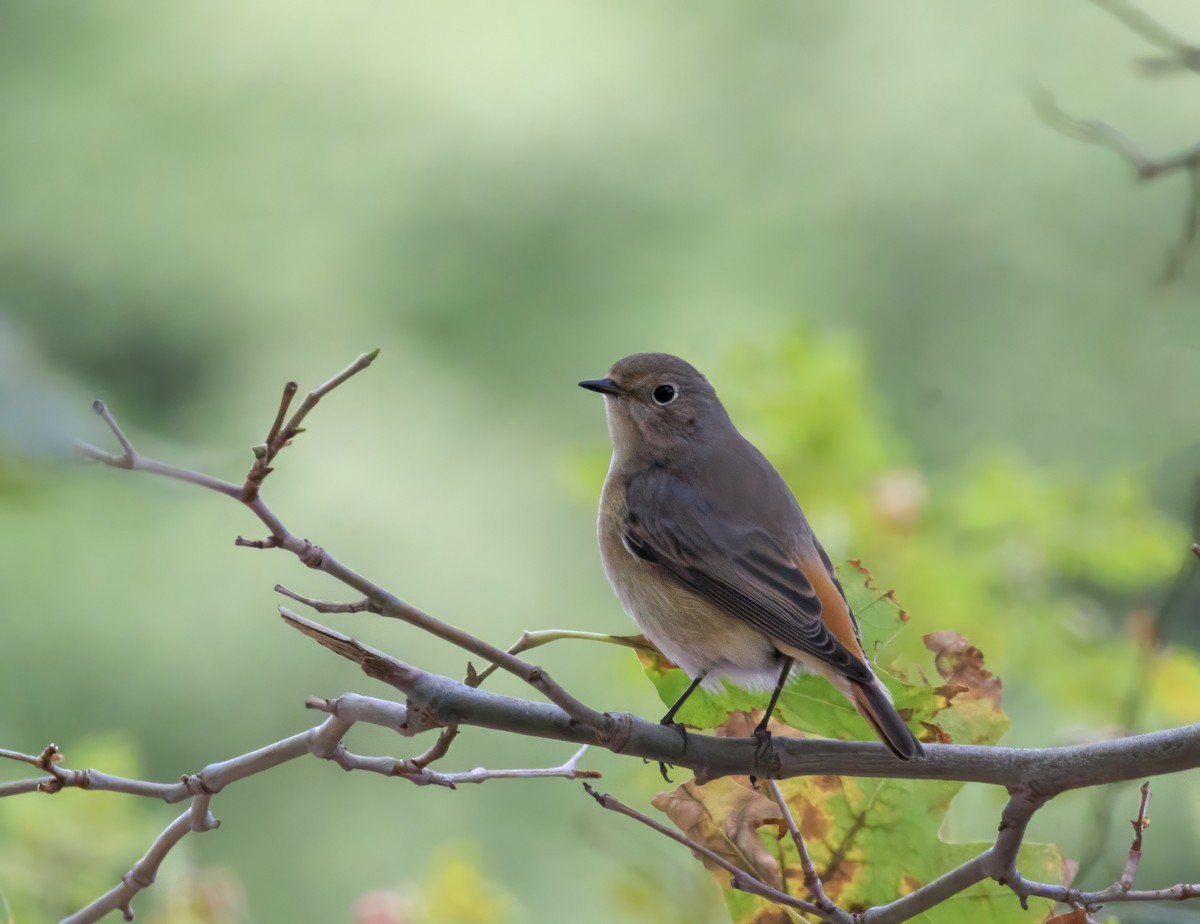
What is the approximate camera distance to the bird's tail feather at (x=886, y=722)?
3.15 ft

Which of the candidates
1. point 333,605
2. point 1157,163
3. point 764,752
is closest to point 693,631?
point 764,752

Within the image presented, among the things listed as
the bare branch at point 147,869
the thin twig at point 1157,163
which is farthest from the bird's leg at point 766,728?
the thin twig at point 1157,163

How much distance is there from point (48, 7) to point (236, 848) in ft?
13.6

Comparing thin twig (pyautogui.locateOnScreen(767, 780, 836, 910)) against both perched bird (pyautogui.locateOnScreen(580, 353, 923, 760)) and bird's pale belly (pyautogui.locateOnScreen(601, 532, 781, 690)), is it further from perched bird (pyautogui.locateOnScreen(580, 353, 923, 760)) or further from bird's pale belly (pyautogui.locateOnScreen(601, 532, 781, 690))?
bird's pale belly (pyautogui.locateOnScreen(601, 532, 781, 690))

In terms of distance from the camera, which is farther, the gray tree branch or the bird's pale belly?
the bird's pale belly

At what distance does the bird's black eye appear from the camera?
171cm

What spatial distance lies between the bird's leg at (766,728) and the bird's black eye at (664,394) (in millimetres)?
437

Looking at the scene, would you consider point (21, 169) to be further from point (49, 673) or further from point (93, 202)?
point (49, 673)

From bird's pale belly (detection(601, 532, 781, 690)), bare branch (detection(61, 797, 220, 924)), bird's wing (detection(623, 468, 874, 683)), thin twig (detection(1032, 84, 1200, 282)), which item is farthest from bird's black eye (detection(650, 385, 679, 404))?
bare branch (detection(61, 797, 220, 924))

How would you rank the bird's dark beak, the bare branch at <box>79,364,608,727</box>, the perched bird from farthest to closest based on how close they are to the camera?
the bird's dark beak
the perched bird
the bare branch at <box>79,364,608,727</box>

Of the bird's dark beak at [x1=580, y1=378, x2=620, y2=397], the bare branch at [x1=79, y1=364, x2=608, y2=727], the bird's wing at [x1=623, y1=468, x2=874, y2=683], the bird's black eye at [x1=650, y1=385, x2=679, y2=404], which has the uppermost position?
the bird's black eye at [x1=650, y1=385, x2=679, y2=404]

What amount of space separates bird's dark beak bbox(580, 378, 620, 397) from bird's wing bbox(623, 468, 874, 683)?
126mm

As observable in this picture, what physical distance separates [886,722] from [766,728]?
0.44ft

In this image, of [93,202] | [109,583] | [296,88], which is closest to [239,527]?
[109,583]
